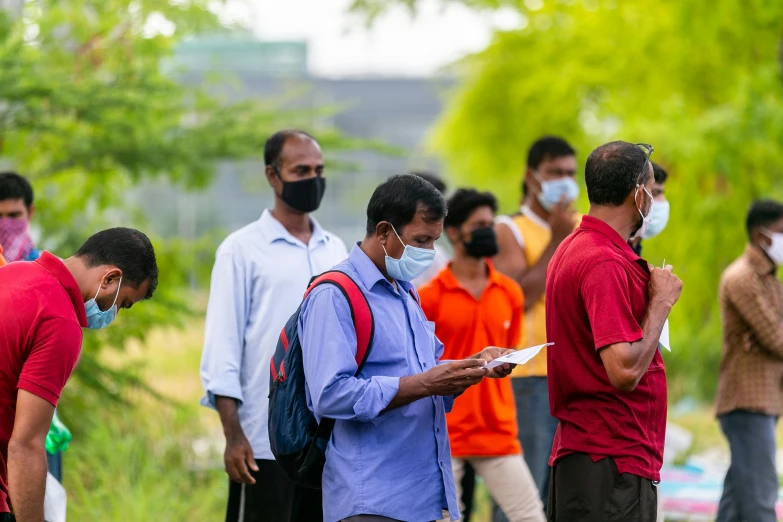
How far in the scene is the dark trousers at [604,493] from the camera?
3879 millimetres

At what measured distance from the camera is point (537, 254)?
20.7 feet

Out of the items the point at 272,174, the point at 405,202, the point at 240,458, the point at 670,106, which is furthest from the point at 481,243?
the point at 670,106

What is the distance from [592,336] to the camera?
12.8 feet

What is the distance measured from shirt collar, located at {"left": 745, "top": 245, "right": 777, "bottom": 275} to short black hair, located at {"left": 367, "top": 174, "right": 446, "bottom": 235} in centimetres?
301

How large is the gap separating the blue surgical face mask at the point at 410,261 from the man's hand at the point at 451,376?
0.39 m

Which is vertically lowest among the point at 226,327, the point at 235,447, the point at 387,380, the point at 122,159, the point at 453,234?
the point at 235,447

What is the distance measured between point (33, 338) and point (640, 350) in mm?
1970

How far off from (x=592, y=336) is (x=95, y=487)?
5281mm

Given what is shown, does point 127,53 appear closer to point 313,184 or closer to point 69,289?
point 313,184

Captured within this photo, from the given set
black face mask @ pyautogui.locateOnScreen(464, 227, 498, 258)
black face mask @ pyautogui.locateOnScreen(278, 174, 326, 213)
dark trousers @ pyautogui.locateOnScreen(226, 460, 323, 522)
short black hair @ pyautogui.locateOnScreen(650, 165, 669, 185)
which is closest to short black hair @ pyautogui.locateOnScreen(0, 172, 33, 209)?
black face mask @ pyautogui.locateOnScreen(278, 174, 326, 213)

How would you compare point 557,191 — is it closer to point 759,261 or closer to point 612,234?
point 759,261

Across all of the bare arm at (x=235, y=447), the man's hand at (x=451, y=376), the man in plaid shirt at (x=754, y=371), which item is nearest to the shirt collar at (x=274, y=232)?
the bare arm at (x=235, y=447)

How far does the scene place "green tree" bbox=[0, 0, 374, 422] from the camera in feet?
26.2

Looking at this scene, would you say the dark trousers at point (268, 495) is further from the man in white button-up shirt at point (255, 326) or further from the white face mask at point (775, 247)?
the white face mask at point (775, 247)
